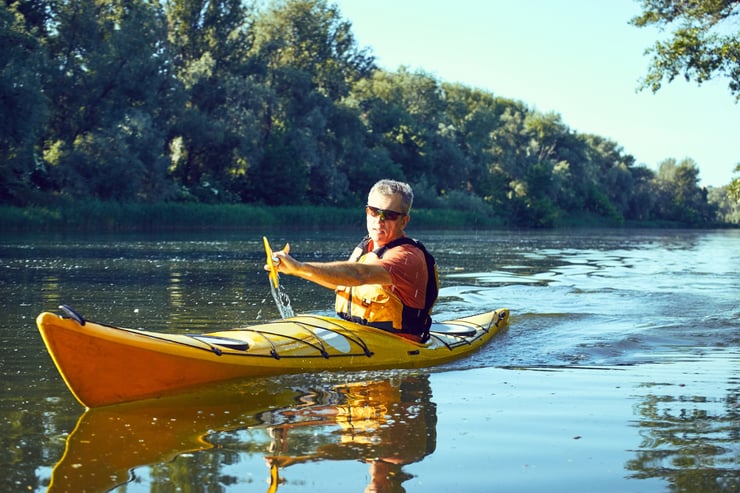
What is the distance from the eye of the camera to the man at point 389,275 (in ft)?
19.6

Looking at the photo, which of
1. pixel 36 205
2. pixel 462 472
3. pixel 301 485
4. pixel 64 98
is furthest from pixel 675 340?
pixel 64 98

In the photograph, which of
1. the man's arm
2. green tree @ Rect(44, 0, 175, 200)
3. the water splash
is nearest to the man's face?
the man's arm

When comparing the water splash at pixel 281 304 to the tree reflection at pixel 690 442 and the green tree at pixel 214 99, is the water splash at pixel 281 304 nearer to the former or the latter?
the tree reflection at pixel 690 442

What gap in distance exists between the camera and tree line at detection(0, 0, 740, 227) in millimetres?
34875

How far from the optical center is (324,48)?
61.9 metres

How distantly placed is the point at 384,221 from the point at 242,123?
4017 centimetres

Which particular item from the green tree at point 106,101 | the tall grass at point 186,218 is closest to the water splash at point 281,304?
the tall grass at point 186,218

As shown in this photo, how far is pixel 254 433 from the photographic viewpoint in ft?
14.8

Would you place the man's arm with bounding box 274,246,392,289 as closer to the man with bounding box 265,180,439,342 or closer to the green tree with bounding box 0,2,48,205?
the man with bounding box 265,180,439,342

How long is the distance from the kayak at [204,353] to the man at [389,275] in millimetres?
141

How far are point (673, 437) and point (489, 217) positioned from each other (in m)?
52.6

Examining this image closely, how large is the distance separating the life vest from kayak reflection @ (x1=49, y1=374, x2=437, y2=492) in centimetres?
74

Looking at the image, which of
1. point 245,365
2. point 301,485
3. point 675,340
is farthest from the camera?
point 675,340

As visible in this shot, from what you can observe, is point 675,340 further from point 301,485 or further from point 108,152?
point 108,152
